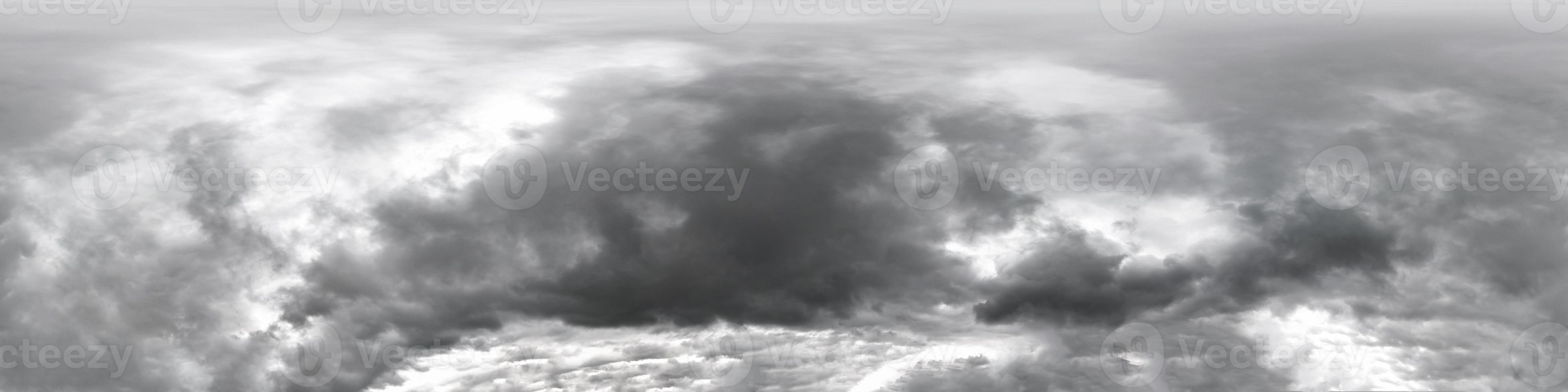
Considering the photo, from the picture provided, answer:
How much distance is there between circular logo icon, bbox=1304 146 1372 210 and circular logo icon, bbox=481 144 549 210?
24424 millimetres

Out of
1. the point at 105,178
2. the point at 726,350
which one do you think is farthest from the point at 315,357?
the point at 105,178

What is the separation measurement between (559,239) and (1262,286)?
20338 millimetres

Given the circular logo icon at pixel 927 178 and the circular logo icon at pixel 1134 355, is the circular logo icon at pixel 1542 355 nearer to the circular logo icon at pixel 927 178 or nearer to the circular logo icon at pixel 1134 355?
the circular logo icon at pixel 1134 355

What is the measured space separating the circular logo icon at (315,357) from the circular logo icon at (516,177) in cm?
644

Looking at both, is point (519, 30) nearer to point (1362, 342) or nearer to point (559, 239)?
point (559, 239)

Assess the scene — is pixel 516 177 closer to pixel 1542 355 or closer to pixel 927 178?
pixel 927 178

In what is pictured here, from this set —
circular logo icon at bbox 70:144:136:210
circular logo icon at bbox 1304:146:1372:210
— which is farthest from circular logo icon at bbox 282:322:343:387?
circular logo icon at bbox 1304:146:1372:210

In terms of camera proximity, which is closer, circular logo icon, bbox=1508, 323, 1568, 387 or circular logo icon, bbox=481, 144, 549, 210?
circular logo icon, bbox=1508, 323, 1568, 387

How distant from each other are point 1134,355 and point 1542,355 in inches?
405

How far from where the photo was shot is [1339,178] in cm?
3114

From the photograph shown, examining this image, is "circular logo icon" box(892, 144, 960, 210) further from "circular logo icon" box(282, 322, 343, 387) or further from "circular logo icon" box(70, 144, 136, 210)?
"circular logo icon" box(70, 144, 136, 210)

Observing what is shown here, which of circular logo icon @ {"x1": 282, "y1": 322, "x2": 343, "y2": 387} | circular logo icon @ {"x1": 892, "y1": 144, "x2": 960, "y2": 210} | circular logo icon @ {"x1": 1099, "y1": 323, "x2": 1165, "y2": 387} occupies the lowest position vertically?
circular logo icon @ {"x1": 282, "y1": 322, "x2": 343, "y2": 387}

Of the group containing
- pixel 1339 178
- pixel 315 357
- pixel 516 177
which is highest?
pixel 1339 178

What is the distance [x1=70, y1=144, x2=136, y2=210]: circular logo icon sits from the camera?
30.5 metres
